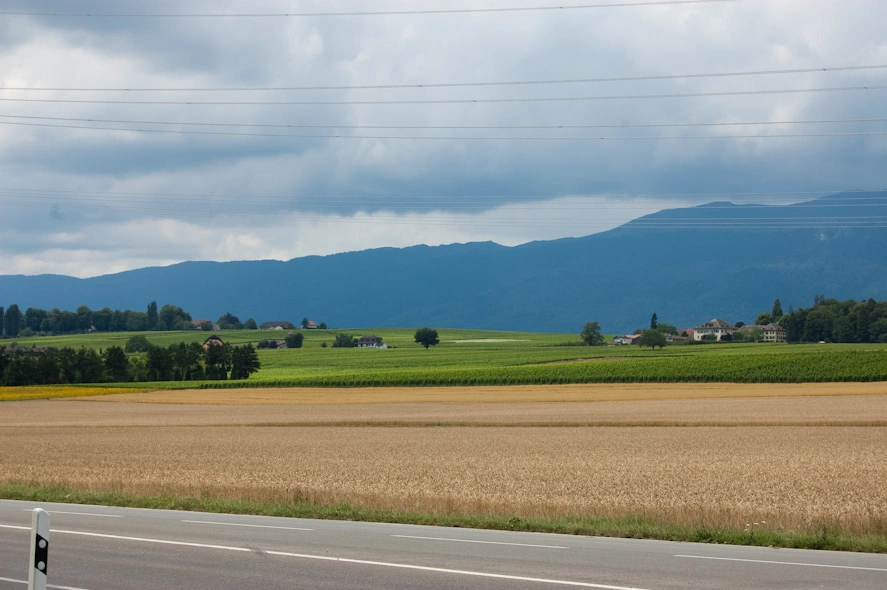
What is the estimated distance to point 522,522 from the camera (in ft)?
57.6

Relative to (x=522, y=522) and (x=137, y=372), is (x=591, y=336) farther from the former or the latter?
(x=522, y=522)

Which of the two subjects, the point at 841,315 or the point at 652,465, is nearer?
the point at 652,465

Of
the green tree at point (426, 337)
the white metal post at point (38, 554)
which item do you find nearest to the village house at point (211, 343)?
the green tree at point (426, 337)

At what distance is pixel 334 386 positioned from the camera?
3669 inches

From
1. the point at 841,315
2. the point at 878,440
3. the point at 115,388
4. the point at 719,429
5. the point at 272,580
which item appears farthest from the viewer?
the point at 841,315

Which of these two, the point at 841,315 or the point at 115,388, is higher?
the point at 841,315

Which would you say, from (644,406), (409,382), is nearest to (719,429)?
(644,406)

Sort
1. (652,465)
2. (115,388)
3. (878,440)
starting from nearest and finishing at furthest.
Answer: (652,465) → (878,440) → (115,388)

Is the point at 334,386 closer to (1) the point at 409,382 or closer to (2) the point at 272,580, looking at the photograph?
(1) the point at 409,382

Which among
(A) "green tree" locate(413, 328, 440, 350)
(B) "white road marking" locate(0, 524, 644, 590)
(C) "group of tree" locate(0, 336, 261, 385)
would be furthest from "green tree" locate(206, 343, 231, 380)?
(B) "white road marking" locate(0, 524, 644, 590)

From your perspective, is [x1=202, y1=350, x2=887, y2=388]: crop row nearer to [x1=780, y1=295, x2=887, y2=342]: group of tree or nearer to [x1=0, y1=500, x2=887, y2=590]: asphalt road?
[x1=0, y1=500, x2=887, y2=590]: asphalt road

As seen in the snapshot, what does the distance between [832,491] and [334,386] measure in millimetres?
74252

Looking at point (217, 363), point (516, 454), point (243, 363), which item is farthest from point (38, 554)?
point (217, 363)

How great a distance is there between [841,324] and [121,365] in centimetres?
13551
